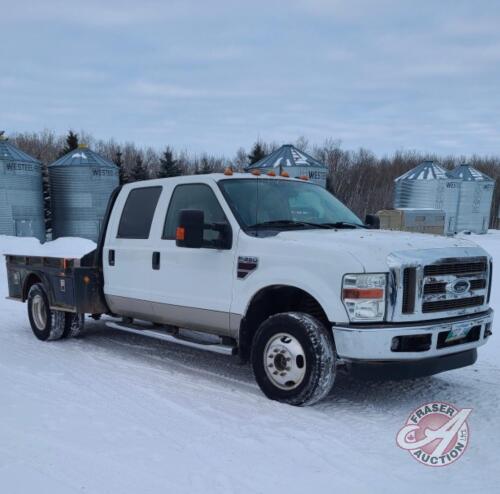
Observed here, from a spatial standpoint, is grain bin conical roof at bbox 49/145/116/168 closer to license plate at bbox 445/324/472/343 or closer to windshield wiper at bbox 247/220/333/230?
windshield wiper at bbox 247/220/333/230

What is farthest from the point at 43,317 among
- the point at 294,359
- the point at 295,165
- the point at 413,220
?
the point at 413,220

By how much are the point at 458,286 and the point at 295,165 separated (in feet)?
64.6

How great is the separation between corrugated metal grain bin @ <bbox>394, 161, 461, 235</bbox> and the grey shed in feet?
27.4

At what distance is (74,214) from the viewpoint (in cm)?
2291

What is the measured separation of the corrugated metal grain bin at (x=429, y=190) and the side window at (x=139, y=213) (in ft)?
87.3

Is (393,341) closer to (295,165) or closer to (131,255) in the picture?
(131,255)

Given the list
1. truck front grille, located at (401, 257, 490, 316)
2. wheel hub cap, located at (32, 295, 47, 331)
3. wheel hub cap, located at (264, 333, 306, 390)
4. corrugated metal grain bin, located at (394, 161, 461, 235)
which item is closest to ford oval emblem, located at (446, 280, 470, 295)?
truck front grille, located at (401, 257, 490, 316)

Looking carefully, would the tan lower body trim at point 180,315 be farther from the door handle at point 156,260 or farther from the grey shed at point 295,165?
the grey shed at point 295,165

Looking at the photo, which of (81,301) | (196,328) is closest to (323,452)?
(196,328)

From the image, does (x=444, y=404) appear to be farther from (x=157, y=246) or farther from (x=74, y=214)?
(x=74, y=214)

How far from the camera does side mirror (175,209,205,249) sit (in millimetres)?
4848

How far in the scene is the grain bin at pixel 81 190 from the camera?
22766 millimetres

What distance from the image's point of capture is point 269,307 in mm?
5168

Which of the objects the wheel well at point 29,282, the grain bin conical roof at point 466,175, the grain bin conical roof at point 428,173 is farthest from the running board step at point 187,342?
the grain bin conical roof at point 466,175
